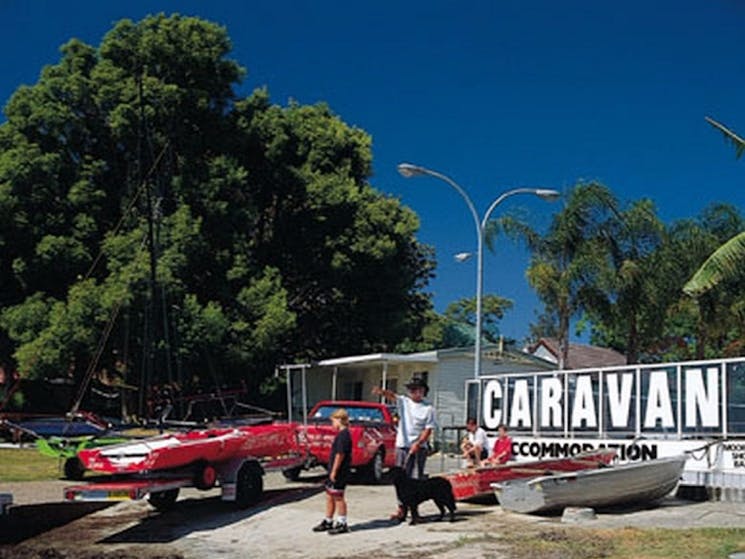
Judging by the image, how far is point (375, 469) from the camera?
19078 millimetres

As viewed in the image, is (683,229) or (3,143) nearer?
(683,229)

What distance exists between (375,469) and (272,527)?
5.77 metres

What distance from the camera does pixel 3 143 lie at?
3562 cm

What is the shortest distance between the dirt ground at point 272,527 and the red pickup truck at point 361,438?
1.39 meters

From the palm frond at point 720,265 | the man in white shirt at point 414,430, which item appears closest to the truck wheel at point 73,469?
the man in white shirt at point 414,430

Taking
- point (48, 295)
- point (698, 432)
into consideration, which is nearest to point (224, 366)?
point (48, 295)

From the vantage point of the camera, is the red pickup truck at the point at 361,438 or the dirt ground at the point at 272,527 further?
the red pickup truck at the point at 361,438

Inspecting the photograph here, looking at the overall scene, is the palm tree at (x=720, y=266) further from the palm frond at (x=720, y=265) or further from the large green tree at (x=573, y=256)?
the large green tree at (x=573, y=256)

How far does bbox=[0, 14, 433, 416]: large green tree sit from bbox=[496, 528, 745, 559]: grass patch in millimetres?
20830

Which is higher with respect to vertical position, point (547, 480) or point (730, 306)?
point (730, 306)

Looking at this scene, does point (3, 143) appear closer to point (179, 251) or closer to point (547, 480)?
point (179, 251)

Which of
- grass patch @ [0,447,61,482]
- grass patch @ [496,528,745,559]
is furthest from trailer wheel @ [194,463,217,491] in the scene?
grass patch @ [0,447,61,482]

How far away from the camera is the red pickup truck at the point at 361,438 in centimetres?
1814

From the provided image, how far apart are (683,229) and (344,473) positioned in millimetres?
22365
